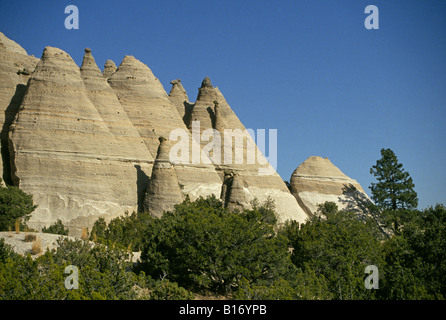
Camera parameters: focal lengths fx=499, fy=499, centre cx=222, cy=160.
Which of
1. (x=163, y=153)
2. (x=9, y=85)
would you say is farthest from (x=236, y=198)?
(x=9, y=85)

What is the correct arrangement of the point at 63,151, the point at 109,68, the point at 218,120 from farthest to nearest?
the point at 109,68 → the point at 218,120 → the point at 63,151

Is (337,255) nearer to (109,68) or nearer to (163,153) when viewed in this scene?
(163,153)

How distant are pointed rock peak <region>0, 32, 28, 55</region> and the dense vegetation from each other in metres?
24.6

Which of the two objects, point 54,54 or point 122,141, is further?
point 54,54

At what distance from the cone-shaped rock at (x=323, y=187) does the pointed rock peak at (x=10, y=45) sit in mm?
33987

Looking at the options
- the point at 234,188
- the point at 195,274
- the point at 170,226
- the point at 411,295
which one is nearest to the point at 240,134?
the point at 234,188

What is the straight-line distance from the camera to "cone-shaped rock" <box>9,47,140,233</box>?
3841cm

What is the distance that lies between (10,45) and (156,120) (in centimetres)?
1705

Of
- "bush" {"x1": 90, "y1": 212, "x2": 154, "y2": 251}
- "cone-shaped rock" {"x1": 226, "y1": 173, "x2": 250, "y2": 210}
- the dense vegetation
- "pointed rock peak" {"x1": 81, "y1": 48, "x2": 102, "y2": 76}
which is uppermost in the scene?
"pointed rock peak" {"x1": 81, "y1": 48, "x2": 102, "y2": 76}

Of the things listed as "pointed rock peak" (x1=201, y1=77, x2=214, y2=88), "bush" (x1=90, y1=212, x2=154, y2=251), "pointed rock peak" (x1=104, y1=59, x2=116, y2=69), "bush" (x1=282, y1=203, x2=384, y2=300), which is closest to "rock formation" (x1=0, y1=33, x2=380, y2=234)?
"bush" (x1=90, y1=212, x2=154, y2=251)

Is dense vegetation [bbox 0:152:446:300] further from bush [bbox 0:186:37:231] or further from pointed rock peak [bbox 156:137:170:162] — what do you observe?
pointed rock peak [bbox 156:137:170:162]

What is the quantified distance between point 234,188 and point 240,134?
13.8 meters

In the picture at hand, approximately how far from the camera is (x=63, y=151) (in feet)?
133

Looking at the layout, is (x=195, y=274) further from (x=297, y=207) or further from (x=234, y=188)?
(x=297, y=207)
